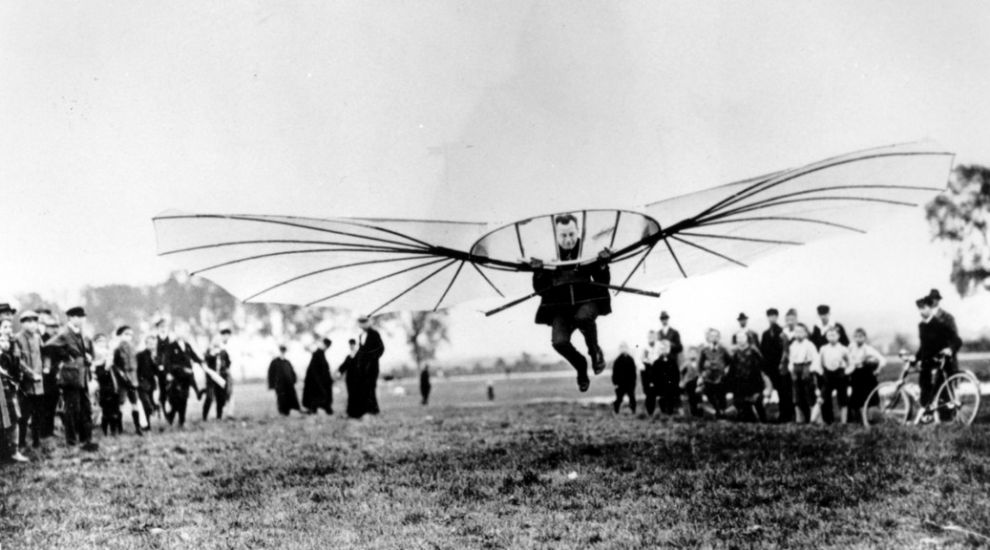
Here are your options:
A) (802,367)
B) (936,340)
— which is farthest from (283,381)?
(936,340)

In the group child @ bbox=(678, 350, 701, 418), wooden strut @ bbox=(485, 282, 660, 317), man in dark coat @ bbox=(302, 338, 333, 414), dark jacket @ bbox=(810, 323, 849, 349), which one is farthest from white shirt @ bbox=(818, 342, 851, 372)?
man in dark coat @ bbox=(302, 338, 333, 414)

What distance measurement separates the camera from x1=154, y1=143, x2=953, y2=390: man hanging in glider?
16.2ft

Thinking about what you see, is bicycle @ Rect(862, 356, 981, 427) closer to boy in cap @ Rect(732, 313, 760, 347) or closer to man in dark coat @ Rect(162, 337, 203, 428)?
boy in cap @ Rect(732, 313, 760, 347)

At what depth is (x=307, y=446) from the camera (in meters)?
10.5

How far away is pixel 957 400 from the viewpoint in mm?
9922

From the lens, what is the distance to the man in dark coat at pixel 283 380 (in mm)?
15234

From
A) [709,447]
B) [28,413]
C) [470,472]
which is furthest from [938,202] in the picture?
[28,413]

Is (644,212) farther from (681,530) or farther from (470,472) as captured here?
(470,472)

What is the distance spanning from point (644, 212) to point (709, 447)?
5.47m

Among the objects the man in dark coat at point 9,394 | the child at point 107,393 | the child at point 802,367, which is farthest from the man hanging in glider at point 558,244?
the child at point 107,393

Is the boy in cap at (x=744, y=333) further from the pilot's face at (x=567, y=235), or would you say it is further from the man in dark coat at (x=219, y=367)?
the man in dark coat at (x=219, y=367)

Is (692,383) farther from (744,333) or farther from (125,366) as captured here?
(125,366)

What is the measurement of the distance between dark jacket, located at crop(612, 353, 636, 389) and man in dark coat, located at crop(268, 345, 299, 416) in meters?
8.64

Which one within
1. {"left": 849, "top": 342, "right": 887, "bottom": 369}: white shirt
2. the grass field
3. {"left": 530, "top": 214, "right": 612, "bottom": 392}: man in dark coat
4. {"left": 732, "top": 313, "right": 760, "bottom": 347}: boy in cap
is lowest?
the grass field
